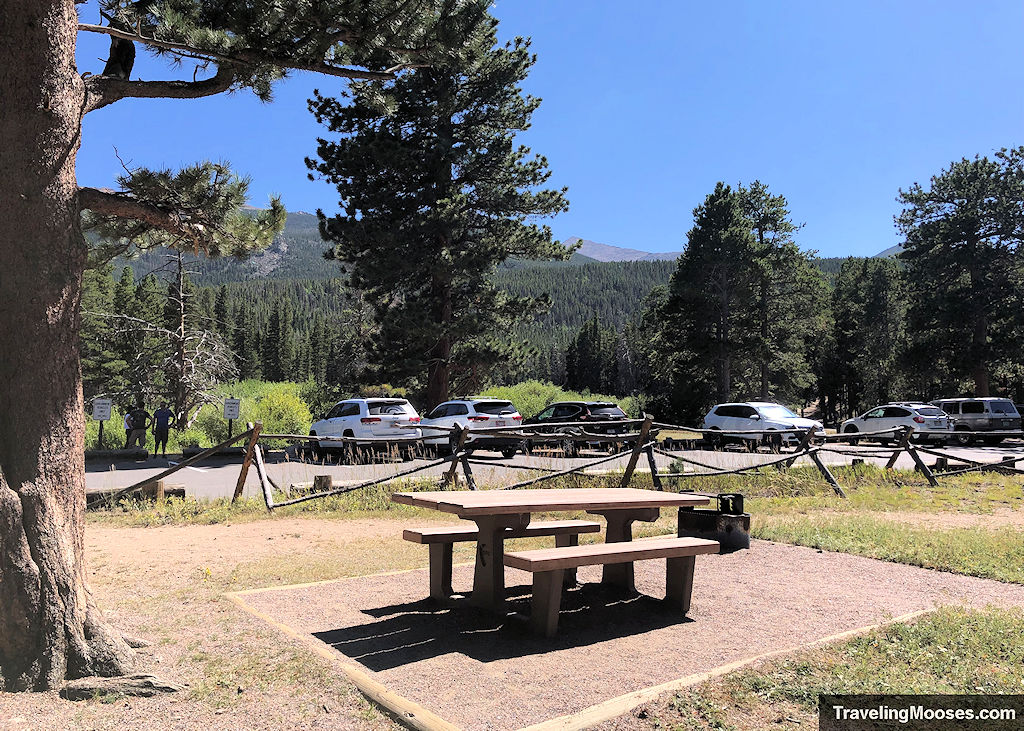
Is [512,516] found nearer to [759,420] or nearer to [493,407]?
[493,407]

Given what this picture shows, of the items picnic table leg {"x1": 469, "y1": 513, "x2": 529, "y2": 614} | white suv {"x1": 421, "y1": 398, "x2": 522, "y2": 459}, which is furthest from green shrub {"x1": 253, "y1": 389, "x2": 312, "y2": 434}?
picnic table leg {"x1": 469, "y1": 513, "x2": 529, "y2": 614}

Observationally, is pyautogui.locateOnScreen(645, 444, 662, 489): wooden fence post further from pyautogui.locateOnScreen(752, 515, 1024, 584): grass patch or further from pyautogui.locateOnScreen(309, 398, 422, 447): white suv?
pyautogui.locateOnScreen(309, 398, 422, 447): white suv

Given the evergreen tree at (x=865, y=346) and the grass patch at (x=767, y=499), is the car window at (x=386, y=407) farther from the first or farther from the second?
the evergreen tree at (x=865, y=346)

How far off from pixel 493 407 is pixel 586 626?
17912 mm

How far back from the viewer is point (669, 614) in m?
5.39

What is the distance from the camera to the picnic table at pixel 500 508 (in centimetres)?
480

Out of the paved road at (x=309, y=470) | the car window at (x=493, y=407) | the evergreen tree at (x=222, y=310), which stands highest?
the evergreen tree at (x=222, y=310)

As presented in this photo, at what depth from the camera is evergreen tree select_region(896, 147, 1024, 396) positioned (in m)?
41.7

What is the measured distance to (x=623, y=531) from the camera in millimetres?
6039

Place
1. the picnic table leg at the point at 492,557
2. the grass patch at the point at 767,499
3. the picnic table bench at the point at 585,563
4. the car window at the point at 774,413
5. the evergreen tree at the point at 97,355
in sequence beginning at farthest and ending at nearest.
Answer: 1. the evergreen tree at the point at 97,355
2. the car window at the point at 774,413
3. the grass patch at the point at 767,499
4. the picnic table leg at the point at 492,557
5. the picnic table bench at the point at 585,563

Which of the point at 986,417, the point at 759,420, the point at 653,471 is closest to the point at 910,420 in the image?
the point at 986,417

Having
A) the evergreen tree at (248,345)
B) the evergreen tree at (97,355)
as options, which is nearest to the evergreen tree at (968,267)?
the evergreen tree at (97,355)

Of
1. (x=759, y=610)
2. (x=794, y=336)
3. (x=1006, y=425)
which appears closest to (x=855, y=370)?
(x=794, y=336)

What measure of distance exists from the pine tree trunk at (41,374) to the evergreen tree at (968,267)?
46876mm
